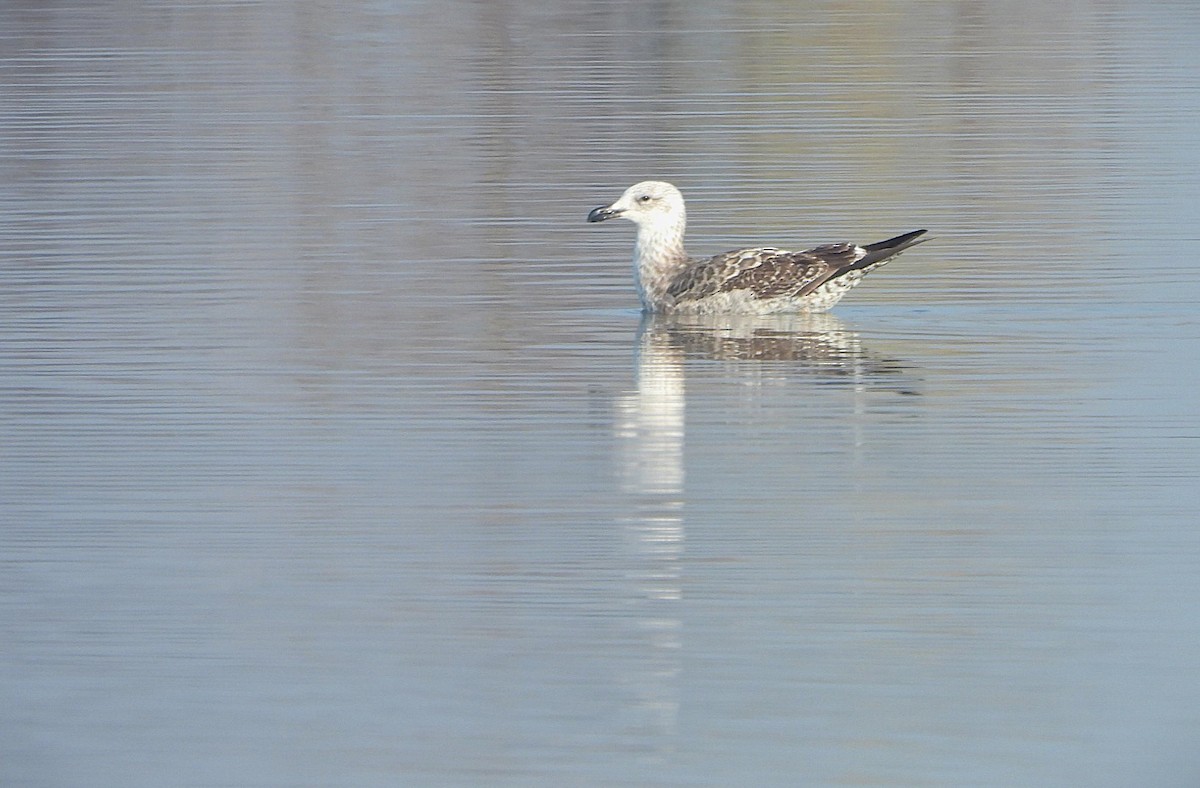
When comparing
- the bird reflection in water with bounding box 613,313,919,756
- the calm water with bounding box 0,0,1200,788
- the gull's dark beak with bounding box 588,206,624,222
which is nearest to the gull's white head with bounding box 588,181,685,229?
the gull's dark beak with bounding box 588,206,624,222

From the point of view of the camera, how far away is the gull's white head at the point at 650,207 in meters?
14.9

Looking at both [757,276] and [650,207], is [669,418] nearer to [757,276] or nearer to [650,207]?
[757,276]

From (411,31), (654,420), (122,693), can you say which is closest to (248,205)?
(654,420)

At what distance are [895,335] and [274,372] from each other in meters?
3.23

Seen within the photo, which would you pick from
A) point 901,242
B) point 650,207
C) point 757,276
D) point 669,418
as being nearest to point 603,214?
point 650,207

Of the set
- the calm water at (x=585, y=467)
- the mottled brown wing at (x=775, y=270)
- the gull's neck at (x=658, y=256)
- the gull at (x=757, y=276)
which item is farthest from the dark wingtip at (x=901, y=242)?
the gull's neck at (x=658, y=256)

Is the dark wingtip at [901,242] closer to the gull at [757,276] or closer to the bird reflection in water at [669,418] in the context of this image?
the gull at [757,276]

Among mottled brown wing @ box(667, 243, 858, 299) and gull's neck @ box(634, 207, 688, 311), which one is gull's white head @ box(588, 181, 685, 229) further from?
mottled brown wing @ box(667, 243, 858, 299)

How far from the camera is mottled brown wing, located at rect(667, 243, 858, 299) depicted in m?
14.1

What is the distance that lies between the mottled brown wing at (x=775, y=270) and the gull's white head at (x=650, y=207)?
2.37 ft

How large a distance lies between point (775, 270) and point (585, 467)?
159 inches

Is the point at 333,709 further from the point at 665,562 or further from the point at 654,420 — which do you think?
the point at 654,420

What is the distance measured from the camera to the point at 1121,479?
9891 millimetres

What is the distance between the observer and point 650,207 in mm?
14945
